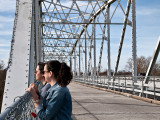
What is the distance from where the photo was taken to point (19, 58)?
6.26 meters

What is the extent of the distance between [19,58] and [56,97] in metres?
3.80

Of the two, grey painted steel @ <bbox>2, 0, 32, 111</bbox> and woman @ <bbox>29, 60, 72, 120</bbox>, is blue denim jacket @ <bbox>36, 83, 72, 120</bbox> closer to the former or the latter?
woman @ <bbox>29, 60, 72, 120</bbox>

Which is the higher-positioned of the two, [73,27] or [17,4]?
[73,27]

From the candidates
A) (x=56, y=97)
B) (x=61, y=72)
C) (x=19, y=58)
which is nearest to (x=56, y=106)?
(x=56, y=97)

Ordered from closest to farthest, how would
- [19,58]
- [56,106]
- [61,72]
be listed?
[56,106]
[61,72]
[19,58]

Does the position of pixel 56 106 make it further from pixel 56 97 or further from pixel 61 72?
pixel 61 72

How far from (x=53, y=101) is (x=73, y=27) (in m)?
35.7

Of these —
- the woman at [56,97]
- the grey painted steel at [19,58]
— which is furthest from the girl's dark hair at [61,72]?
the grey painted steel at [19,58]

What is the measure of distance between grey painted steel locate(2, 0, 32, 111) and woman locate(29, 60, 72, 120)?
8.07 ft

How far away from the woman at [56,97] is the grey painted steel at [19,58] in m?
2.46

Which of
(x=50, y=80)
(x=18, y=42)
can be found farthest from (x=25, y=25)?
(x=50, y=80)

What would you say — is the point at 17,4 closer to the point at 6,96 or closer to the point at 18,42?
the point at 18,42

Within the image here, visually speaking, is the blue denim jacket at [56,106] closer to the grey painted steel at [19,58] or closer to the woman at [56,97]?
the woman at [56,97]

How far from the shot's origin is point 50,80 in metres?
2.94
